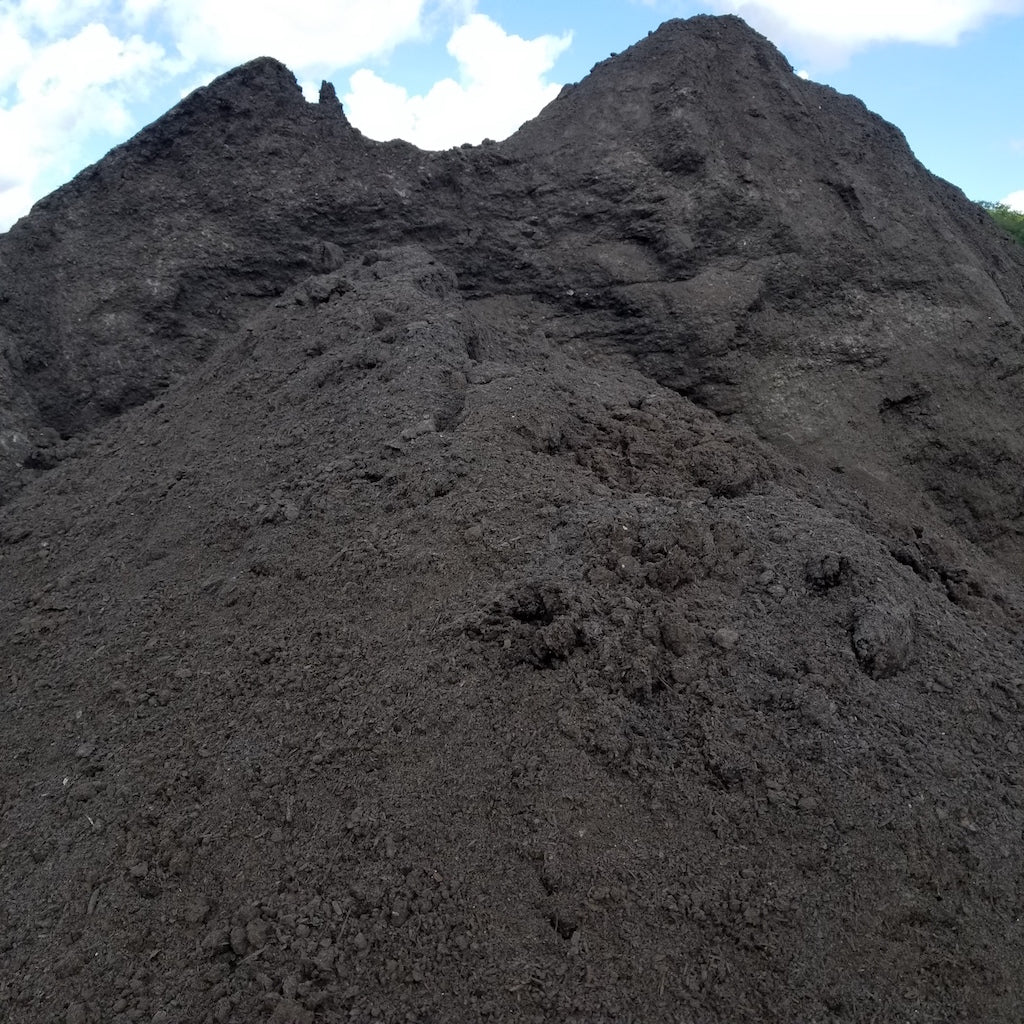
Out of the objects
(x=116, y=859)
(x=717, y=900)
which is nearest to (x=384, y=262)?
(x=116, y=859)

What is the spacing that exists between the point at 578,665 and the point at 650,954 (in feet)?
3.48

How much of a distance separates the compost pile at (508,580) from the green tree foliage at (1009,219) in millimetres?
15285

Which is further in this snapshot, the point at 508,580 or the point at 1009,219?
the point at 1009,219

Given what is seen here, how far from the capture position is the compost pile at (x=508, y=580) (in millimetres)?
2939

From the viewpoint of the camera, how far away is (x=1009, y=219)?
883 inches

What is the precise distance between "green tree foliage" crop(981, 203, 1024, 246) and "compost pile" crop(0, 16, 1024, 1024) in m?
15.3

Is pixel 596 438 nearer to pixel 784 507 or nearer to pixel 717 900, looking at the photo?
pixel 784 507

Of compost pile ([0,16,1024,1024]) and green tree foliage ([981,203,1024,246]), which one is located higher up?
compost pile ([0,16,1024,1024])

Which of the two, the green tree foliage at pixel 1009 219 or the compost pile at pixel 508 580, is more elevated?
the compost pile at pixel 508 580

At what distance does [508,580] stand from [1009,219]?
23373 millimetres

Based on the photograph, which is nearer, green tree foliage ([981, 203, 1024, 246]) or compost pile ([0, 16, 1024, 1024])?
compost pile ([0, 16, 1024, 1024])

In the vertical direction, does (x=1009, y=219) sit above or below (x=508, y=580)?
below

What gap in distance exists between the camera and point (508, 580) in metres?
3.88

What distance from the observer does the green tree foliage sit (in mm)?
20625
